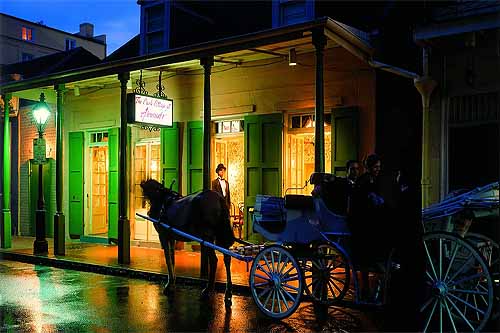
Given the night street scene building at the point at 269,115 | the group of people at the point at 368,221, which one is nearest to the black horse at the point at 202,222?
the night street scene building at the point at 269,115

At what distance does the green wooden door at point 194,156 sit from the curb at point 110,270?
303cm

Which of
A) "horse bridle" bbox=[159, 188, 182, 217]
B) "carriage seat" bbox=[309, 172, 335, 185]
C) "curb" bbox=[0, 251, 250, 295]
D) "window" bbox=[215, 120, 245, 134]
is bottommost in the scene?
"curb" bbox=[0, 251, 250, 295]

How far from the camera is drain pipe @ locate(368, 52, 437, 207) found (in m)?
9.73

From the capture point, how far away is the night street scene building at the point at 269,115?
28.6 ft

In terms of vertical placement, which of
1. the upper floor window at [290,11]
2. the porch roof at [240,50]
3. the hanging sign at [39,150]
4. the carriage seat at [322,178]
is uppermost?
the upper floor window at [290,11]

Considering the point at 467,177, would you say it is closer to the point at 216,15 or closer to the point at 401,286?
the point at 401,286

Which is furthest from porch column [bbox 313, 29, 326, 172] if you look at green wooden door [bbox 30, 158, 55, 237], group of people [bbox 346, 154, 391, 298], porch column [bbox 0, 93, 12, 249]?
green wooden door [bbox 30, 158, 55, 237]

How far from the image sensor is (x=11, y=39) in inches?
1715

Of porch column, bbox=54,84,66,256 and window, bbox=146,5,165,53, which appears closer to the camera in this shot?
porch column, bbox=54,84,66,256

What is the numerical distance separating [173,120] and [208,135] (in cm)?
341

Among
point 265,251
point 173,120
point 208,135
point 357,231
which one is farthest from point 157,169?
point 357,231

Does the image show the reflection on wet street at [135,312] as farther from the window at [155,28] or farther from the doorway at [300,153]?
the window at [155,28]

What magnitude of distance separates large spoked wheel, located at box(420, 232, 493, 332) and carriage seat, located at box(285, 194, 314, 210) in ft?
5.61

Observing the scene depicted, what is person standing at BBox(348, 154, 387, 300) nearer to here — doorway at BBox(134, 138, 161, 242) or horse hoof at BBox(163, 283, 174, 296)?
horse hoof at BBox(163, 283, 174, 296)
